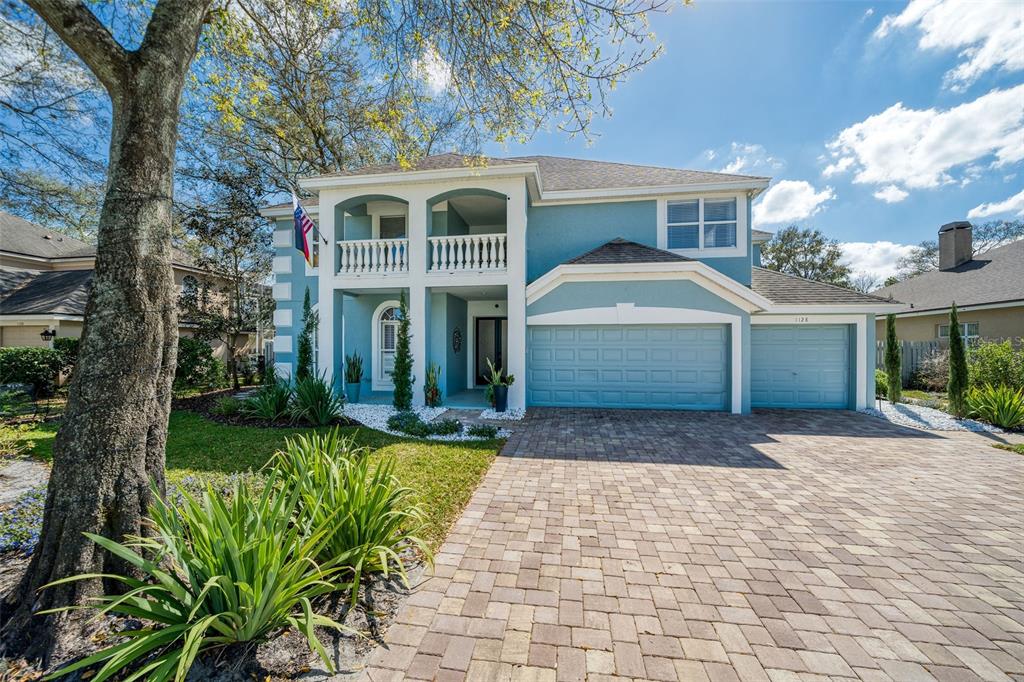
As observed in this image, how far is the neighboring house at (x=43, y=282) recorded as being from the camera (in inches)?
571

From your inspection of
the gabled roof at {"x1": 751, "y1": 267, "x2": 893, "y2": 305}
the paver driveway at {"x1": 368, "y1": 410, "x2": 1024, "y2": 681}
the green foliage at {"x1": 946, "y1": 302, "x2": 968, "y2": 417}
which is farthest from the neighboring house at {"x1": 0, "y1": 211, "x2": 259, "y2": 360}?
the green foliage at {"x1": 946, "y1": 302, "x2": 968, "y2": 417}

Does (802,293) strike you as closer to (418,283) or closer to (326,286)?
(418,283)

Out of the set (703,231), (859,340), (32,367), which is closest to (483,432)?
(703,231)

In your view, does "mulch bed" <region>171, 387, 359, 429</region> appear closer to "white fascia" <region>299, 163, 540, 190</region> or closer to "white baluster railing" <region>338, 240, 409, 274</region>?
"white baluster railing" <region>338, 240, 409, 274</region>

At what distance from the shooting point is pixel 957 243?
18625mm

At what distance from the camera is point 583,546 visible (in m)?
3.63

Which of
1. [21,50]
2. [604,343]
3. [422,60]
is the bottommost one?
[604,343]

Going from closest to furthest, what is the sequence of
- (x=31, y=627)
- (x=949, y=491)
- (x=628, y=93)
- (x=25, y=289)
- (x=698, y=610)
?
(x=31, y=627), (x=698, y=610), (x=949, y=491), (x=628, y=93), (x=25, y=289)

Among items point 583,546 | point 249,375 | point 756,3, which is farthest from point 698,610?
point 249,375

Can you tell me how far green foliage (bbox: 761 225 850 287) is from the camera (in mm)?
27891

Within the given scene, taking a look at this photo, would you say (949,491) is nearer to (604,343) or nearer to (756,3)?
(604,343)

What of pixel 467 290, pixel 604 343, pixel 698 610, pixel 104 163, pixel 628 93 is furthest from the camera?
pixel 467 290

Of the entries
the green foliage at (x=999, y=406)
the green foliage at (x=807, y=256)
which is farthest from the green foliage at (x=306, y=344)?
the green foliage at (x=807, y=256)

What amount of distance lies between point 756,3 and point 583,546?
853 centimetres
